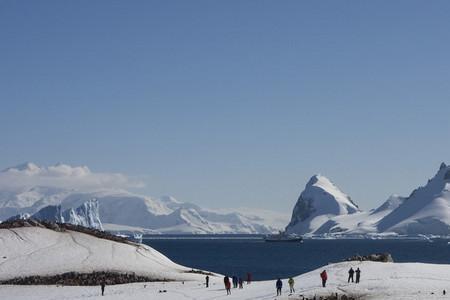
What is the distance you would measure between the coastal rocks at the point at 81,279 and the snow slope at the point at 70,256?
6.23 ft

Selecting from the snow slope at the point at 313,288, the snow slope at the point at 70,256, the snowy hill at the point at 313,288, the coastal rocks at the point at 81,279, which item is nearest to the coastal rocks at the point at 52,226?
the snow slope at the point at 70,256

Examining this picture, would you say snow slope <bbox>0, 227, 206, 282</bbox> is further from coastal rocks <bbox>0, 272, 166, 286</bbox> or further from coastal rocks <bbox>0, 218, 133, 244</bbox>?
coastal rocks <bbox>0, 272, 166, 286</bbox>

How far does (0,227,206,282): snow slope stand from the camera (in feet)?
328

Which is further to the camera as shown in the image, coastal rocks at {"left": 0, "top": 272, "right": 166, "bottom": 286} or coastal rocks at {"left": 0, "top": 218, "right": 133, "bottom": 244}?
coastal rocks at {"left": 0, "top": 218, "right": 133, "bottom": 244}

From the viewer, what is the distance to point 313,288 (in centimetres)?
7225

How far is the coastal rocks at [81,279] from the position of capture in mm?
93750

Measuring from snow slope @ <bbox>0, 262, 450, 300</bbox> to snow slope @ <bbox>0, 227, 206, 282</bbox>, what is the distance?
27.8 ft

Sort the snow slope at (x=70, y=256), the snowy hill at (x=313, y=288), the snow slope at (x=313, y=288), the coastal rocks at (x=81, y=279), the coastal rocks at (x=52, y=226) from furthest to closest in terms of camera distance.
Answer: the coastal rocks at (x=52, y=226)
the snow slope at (x=70, y=256)
the coastal rocks at (x=81, y=279)
the snow slope at (x=313, y=288)
the snowy hill at (x=313, y=288)

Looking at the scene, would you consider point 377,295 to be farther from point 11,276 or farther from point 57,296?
point 11,276

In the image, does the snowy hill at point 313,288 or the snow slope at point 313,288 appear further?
the snow slope at point 313,288

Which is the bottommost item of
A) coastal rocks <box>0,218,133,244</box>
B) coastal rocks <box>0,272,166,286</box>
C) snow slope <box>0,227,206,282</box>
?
coastal rocks <box>0,272,166,286</box>

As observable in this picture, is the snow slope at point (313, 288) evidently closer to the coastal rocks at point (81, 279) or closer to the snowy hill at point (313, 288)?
the snowy hill at point (313, 288)

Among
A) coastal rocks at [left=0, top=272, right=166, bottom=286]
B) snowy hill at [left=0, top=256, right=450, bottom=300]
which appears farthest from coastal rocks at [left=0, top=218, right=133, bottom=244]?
snowy hill at [left=0, top=256, right=450, bottom=300]

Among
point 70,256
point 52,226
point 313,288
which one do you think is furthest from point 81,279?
point 313,288
